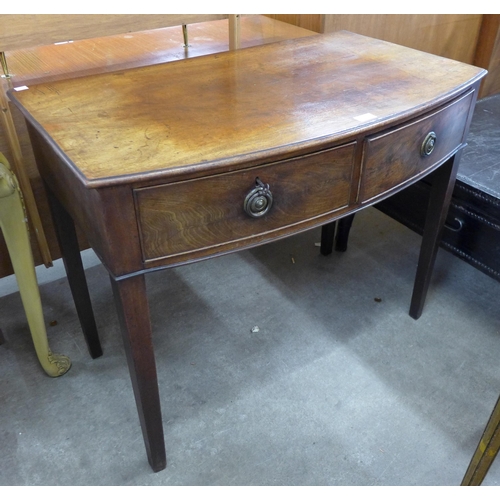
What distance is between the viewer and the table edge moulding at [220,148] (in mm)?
727

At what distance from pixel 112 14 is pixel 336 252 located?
0.98 m

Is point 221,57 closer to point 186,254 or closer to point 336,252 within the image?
point 186,254

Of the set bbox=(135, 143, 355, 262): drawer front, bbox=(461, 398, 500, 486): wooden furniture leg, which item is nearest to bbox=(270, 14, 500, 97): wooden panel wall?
bbox=(135, 143, 355, 262): drawer front

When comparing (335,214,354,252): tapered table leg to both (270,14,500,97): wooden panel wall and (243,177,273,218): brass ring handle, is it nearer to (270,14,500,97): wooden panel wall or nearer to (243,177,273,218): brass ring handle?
(270,14,500,97): wooden panel wall

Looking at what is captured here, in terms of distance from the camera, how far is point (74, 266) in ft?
3.78

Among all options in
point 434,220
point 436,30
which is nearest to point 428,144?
point 434,220

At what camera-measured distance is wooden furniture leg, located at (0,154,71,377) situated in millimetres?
1009

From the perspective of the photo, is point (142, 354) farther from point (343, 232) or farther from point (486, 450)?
point (343, 232)

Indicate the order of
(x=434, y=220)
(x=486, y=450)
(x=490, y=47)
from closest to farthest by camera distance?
(x=486, y=450)
(x=434, y=220)
(x=490, y=47)

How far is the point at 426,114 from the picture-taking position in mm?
936

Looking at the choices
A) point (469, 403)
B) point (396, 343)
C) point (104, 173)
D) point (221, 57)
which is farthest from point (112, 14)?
point (469, 403)

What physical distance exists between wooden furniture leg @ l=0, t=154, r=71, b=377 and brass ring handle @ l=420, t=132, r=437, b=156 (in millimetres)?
792

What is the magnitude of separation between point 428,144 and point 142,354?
65 centimetres

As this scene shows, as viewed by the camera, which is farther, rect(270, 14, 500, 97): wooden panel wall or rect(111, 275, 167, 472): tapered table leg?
rect(270, 14, 500, 97): wooden panel wall
